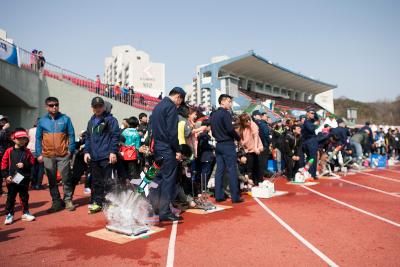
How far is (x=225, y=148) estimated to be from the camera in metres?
6.84

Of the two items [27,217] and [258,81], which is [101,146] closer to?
[27,217]

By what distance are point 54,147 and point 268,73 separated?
121 feet

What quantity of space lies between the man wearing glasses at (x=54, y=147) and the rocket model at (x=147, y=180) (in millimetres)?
1929

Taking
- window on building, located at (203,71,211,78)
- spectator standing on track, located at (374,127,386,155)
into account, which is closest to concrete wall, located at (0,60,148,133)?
window on building, located at (203,71,211,78)

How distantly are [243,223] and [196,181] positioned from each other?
275 centimetres

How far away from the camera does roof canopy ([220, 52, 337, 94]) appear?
1320 inches

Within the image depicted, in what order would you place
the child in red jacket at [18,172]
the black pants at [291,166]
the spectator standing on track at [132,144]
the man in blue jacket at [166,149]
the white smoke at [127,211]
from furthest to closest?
the black pants at [291,166] → the spectator standing on track at [132,144] → the child in red jacket at [18,172] → the man in blue jacket at [166,149] → the white smoke at [127,211]

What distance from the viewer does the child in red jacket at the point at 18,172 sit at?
545cm

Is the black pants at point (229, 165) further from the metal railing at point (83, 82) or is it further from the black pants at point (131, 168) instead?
the metal railing at point (83, 82)

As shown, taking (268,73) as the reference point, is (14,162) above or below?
below

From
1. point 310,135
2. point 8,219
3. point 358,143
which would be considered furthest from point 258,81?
point 8,219

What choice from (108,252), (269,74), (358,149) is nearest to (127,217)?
(108,252)

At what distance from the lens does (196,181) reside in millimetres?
7801

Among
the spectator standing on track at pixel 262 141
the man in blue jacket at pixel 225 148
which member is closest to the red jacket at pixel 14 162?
the man in blue jacket at pixel 225 148
